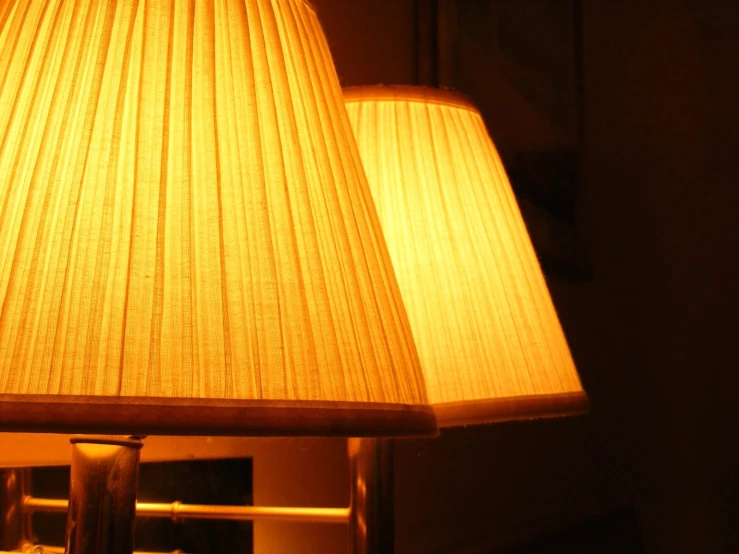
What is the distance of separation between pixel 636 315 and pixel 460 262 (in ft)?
5.94

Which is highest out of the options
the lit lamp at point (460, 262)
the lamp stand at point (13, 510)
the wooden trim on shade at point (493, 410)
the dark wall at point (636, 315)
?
the dark wall at point (636, 315)

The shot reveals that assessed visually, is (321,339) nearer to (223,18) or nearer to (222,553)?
(223,18)

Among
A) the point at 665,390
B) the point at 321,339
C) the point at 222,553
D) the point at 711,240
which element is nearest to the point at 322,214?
the point at 321,339

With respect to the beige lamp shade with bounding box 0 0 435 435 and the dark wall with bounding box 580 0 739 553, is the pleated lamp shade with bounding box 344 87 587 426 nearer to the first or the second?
the beige lamp shade with bounding box 0 0 435 435

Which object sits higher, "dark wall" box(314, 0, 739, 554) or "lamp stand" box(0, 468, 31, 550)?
"dark wall" box(314, 0, 739, 554)

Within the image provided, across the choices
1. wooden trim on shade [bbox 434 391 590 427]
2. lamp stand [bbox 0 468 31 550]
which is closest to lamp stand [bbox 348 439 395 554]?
wooden trim on shade [bbox 434 391 590 427]

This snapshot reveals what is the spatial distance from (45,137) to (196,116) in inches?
2.2

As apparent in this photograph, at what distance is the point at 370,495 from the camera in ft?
2.48

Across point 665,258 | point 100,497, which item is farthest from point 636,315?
point 100,497

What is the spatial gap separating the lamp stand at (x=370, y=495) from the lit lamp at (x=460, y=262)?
0.47 feet

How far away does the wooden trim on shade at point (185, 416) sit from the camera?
310mm

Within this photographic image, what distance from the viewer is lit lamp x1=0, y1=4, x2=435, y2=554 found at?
12.6 inches

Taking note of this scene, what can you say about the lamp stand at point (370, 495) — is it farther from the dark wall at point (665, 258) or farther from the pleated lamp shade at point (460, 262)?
the dark wall at point (665, 258)

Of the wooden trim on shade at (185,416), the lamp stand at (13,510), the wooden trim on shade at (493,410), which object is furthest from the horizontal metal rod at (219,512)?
the wooden trim on shade at (185,416)
